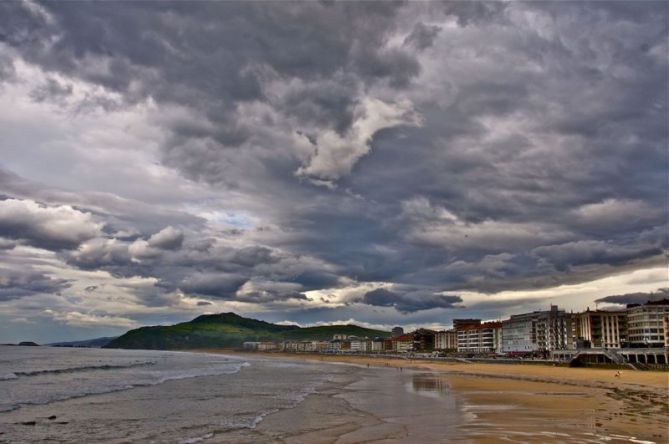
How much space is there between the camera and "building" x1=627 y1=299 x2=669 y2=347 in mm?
125625

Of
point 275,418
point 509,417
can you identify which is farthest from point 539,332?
point 275,418

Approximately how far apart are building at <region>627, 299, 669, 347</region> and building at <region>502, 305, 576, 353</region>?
14.1m

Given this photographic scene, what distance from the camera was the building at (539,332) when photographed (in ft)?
488

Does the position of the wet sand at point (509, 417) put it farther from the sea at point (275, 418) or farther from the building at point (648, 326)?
the building at point (648, 326)

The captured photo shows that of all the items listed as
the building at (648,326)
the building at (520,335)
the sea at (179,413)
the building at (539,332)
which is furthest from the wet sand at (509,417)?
the building at (520,335)

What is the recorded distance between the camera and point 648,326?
12900 cm

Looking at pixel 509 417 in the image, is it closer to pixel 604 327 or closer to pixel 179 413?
pixel 179 413

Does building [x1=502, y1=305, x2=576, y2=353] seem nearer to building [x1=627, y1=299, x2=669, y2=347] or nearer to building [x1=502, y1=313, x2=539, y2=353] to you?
building [x1=502, y1=313, x2=539, y2=353]

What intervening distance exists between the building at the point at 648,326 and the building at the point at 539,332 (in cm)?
1407

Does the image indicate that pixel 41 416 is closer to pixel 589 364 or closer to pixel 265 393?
pixel 265 393

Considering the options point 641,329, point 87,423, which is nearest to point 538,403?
point 87,423

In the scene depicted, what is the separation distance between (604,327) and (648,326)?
13.1 m

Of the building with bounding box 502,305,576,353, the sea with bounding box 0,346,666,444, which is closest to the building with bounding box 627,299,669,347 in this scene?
the building with bounding box 502,305,576,353

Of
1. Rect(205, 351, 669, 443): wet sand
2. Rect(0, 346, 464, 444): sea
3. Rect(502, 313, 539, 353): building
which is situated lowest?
Rect(0, 346, 464, 444): sea
